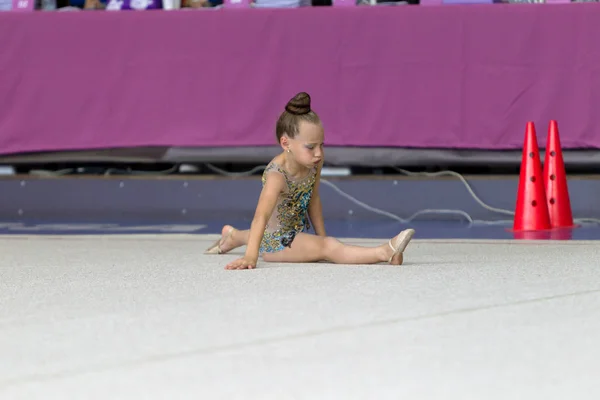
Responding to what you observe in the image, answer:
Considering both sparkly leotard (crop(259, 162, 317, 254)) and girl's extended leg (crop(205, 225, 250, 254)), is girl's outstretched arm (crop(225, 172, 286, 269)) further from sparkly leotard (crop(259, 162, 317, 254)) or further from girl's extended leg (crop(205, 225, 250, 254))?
girl's extended leg (crop(205, 225, 250, 254))

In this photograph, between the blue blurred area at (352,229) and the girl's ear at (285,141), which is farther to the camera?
the blue blurred area at (352,229)

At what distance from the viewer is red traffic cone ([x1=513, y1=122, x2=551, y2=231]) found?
4.25 meters

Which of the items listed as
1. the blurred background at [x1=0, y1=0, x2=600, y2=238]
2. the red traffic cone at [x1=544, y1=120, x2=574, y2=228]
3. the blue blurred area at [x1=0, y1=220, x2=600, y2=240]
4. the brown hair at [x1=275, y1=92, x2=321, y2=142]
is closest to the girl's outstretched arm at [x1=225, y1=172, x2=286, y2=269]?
the brown hair at [x1=275, y1=92, x2=321, y2=142]

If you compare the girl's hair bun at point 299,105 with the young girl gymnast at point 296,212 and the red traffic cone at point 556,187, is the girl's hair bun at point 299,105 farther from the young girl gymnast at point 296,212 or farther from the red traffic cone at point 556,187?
the red traffic cone at point 556,187

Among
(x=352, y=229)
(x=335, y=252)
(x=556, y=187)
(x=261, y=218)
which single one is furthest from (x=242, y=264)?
(x=556, y=187)

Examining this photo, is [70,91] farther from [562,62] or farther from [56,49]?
[562,62]

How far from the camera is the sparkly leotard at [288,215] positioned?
2.99 m

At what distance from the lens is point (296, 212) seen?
3.04 m

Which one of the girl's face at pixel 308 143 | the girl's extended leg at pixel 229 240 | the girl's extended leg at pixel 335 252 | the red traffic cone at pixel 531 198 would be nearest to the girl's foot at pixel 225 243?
the girl's extended leg at pixel 229 240

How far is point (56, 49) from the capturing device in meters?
5.11

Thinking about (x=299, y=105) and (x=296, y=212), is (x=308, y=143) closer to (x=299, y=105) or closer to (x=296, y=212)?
(x=299, y=105)

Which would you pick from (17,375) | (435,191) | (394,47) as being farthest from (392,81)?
(17,375)

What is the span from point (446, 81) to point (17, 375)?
138 inches

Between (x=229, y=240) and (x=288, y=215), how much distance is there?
0.28 metres
